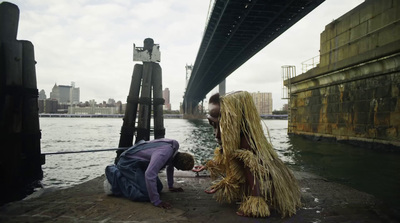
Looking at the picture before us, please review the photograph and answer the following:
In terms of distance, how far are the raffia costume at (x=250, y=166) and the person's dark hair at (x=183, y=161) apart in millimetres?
482

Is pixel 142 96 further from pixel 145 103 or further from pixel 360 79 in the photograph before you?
pixel 360 79

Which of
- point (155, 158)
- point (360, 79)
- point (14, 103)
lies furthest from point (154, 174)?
point (360, 79)

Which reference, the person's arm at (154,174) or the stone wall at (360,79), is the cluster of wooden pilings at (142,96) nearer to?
the person's arm at (154,174)

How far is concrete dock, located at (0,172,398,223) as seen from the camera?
9.78ft

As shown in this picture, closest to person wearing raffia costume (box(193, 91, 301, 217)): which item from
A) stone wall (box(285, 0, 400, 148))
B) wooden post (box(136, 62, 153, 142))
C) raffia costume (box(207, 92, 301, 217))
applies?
raffia costume (box(207, 92, 301, 217))

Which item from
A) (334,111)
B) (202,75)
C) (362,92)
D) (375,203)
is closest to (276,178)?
(375,203)

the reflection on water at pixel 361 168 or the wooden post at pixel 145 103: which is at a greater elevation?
the wooden post at pixel 145 103

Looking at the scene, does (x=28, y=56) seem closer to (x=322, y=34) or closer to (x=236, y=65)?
(x=322, y=34)

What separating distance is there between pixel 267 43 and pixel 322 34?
1067 centimetres

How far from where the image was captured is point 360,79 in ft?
38.5

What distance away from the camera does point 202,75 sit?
139 feet

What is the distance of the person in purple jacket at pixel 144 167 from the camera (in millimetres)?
3357

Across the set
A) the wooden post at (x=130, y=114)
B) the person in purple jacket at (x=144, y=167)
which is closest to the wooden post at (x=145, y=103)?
the wooden post at (x=130, y=114)

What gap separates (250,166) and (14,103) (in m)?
4.77
